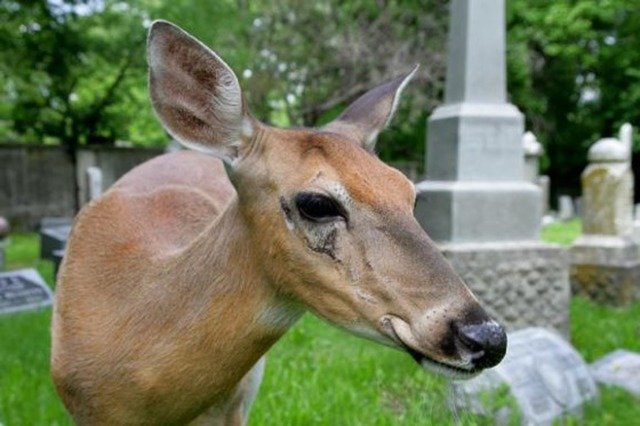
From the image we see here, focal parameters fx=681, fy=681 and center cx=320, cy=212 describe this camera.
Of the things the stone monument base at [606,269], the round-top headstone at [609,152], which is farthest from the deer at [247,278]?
the round-top headstone at [609,152]

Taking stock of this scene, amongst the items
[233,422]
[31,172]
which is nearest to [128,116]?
[31,172]

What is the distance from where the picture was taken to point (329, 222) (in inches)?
72.6

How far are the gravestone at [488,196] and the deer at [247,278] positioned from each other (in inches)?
132

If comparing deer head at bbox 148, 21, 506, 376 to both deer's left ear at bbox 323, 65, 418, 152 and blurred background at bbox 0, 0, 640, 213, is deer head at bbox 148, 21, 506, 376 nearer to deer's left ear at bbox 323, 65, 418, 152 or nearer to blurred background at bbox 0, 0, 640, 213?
deer's left ear at bbox 323, 65, 418, 152

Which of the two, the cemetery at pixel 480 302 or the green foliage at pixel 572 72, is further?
the green foliage at pixel 572 72

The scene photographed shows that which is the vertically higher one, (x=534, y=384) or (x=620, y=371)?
(x=534, y=384)

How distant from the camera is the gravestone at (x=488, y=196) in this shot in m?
5.62

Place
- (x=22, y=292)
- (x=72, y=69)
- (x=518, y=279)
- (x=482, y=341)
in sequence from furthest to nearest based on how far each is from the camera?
(x=72, y=69)
(x=22, y=292)
(x=518, y=279)
(x=482, y=341)

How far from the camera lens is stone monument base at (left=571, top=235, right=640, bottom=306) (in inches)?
302

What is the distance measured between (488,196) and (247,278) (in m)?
4.05

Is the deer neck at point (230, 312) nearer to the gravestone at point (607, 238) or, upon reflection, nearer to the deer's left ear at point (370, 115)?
the deer's left ear at point (370, 115)

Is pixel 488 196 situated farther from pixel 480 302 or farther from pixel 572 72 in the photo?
pixel 572 72

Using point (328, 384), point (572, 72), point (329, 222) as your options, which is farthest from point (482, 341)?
point (572, 72)

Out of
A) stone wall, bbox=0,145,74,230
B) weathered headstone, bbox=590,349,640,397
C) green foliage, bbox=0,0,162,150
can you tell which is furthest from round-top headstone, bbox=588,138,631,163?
stone wall, bbox=0,145,74,230
